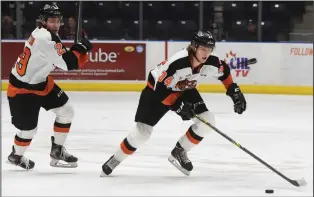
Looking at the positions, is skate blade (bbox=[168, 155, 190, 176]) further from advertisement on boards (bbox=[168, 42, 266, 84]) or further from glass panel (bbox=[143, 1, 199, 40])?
glass panel (bbox=[143, 1, 199, 40])

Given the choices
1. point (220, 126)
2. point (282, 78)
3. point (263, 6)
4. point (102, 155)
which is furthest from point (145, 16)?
point (102, 155)

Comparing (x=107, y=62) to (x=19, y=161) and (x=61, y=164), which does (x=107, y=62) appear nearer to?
(x=61, y=164)

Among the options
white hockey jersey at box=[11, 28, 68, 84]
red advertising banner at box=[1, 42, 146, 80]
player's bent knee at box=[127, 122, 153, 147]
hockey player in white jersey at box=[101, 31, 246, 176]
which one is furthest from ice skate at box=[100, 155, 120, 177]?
red advertising banner at box=[1, 42, 146, 80]

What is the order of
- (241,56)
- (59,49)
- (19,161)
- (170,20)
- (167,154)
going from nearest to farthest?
(59,49)
(19,161)
(167,154)
(241,56)
(170,20)

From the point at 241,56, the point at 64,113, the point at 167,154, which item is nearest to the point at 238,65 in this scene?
the point at 241,56

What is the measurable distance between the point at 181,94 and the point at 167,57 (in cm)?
513

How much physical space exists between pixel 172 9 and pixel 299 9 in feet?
6.51

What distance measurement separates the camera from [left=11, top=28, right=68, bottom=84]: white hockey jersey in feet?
13.7

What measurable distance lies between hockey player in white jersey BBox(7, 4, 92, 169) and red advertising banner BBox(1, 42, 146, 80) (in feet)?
16.3

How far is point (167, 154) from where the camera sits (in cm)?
520

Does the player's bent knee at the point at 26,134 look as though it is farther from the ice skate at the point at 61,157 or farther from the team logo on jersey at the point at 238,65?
the team logo on jersey at the point at 238,65

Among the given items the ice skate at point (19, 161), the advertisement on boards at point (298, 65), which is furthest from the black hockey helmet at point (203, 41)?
the advertisement on boards at point (298, 65)

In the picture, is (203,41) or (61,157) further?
(61,157)

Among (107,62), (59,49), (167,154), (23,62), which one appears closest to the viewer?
(59,49)
